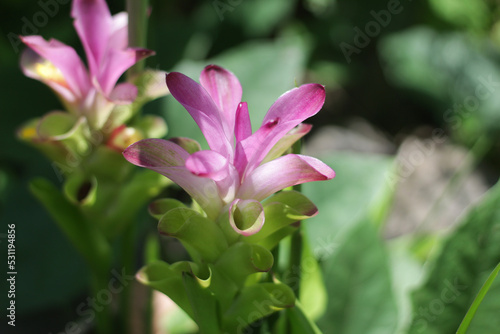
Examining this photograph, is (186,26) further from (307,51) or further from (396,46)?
(396,46)

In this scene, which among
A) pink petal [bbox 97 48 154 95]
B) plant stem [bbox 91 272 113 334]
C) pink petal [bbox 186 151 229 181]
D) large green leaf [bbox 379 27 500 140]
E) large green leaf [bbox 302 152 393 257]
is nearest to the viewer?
pink petal [bbox 186 151 229 181]

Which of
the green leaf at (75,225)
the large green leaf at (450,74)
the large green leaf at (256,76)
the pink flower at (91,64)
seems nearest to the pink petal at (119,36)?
the pink flower at (91,64)

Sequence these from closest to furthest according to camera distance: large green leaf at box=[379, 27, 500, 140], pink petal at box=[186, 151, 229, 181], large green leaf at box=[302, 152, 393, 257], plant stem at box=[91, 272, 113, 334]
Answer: pink petal at box=[186, 151, 229, 181] < plant stem at box=[91, 272, 113, 334] < large green leaf at box=[302, 152, 393, 257] < large green leaf at box=[379, 27, 500, 140]

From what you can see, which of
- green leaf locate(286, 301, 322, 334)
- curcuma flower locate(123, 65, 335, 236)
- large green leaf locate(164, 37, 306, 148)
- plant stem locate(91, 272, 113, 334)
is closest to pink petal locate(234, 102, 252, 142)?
curcuma flower locate(123, 65, 335, 236)

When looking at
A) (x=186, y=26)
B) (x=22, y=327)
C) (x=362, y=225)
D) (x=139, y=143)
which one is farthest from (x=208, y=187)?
(x=186, y=26)

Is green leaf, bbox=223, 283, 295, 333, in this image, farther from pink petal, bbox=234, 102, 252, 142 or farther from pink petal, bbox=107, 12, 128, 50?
pink petal, bbox=107, 12, 128, 50

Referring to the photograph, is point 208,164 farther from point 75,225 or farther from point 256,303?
point 75,225

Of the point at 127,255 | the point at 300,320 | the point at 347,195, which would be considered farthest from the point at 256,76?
the point at 300,320
